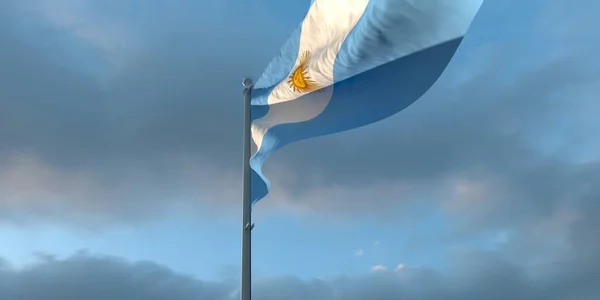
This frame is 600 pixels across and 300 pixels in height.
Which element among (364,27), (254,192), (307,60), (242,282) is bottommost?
(242,282)

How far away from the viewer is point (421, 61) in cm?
1730

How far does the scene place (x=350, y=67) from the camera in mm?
18797

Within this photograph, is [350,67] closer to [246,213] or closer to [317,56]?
[317,56]

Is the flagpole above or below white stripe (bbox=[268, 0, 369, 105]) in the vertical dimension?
below

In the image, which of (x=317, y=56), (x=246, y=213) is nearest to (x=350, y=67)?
(x=317, y=56)

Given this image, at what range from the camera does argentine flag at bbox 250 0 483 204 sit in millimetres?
16219

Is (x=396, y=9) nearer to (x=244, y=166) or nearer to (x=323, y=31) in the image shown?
(x=323, y=31)

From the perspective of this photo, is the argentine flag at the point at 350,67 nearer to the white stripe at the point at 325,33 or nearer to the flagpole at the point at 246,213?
the white stripe at the point at 325,33

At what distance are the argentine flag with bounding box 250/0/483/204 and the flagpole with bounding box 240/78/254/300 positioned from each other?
0.47m

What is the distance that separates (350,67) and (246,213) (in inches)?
171

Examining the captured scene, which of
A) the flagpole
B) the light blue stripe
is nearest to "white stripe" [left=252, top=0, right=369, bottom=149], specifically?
the light blue stripe

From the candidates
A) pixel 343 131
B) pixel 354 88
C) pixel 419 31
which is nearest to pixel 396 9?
pixel 419 31

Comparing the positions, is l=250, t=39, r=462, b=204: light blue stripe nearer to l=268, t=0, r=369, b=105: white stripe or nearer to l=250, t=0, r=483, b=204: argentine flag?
l=250, t=0, r=483, b=204: argentine flag

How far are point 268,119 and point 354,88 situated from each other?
10.3ft
